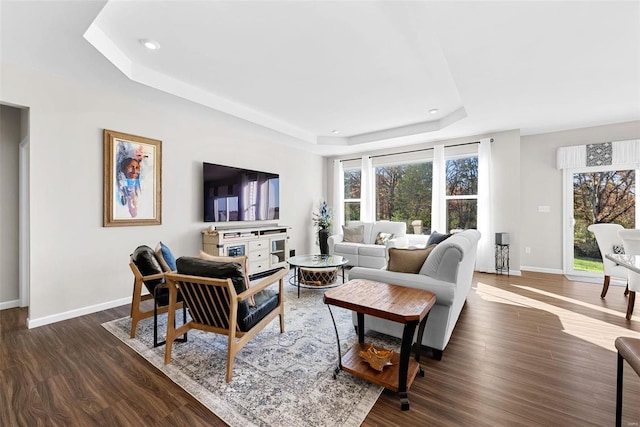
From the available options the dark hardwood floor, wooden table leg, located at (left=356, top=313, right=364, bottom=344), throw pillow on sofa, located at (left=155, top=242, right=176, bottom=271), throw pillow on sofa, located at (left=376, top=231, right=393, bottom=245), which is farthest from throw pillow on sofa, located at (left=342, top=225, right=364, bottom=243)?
throw pillow on sofa, located at (left=155, top=242, right=176, bottom=271)

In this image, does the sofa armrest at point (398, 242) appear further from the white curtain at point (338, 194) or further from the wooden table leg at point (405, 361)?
the wooden table leg at point (405, 361)

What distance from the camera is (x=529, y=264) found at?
5.12m

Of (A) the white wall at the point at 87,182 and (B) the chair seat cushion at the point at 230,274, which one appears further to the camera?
(A) the white wall at the point at 87,182

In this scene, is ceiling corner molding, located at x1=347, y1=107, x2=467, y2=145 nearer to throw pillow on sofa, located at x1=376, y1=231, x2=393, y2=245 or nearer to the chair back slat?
throw pillow on sofa, located at x1=376, y1=231, x2=393, y2=245

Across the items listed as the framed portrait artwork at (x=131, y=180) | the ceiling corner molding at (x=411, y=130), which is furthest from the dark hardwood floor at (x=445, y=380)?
the ceiling corner molding at (x=411, y=130)

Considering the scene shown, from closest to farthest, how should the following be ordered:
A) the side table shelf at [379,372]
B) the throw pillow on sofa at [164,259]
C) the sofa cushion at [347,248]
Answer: the side table shelf at [379,372] → the throw pillow on sofa at [164,259] → the sofa cushion at [347,248]

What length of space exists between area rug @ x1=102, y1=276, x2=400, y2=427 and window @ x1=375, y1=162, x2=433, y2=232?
3663mm

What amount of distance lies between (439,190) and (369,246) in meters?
1.84

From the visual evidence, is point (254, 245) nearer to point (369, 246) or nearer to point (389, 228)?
point (369, 246)

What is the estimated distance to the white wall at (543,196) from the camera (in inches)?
190

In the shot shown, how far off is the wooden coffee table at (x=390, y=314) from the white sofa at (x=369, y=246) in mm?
2833

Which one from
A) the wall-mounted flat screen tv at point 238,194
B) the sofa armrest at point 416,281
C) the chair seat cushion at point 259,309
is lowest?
the chair seat cushion at point 259,309

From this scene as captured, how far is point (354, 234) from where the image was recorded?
18.5 ft

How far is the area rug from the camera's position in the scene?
1.58 m
